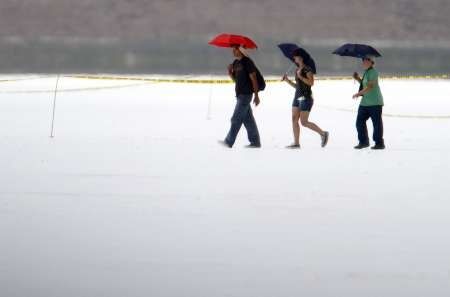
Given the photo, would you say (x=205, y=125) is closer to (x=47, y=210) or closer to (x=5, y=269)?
(x=47, y=210)

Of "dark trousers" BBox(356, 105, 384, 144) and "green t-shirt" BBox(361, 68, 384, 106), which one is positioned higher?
"green t-shirt" BBox(361, 68, 384, 106)

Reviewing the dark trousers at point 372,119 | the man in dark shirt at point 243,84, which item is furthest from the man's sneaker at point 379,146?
the man in dark shirt at point 243,84

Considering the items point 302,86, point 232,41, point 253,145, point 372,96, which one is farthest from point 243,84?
point 372,96

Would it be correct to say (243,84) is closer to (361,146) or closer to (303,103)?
(303,103)

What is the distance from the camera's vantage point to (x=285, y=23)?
90.1 meters

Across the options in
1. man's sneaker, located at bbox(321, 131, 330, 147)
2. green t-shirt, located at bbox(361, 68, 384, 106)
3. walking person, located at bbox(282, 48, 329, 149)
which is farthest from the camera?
man's sneaker, located at bbox(321, 131, 330, 147)

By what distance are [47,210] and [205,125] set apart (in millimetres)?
12872

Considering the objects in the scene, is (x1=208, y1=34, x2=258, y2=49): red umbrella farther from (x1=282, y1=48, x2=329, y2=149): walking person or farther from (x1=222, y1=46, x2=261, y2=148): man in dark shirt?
(x1=282, y1=48, x2=329, y2=149): walking person

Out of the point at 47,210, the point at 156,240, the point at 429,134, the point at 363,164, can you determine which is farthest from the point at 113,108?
the point at 156,240

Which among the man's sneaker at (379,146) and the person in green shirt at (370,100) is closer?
the person in green shirt at (370,100)

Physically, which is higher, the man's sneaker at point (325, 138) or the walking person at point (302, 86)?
the walking person at point (302, 86)

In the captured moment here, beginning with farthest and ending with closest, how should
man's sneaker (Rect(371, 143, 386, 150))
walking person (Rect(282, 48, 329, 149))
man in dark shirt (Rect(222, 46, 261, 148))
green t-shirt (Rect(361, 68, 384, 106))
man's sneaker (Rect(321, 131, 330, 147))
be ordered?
1. man's sneaker (Rect(321, 131, 330, 147))
2. man's sneaker (Rect(371, 143, 386, 150))
3. green t-shirt (Rect(361, 68, 384, 106))
4. man in dark shirt (Rect(222, 46, 261, 148))
5. walking person (Rect(282, 48, 329, 149))

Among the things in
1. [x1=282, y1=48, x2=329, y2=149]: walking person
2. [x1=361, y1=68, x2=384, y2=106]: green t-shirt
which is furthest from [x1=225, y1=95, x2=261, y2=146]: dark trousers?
[x1=361, y1=68, x2=384, y2=106]: green t-shirt

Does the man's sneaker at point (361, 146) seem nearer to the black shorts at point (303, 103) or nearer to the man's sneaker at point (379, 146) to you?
the man's sneaker at point (379, 146)
